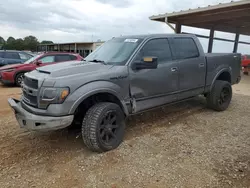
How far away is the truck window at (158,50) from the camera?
13.5ft

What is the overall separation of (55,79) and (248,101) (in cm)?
643

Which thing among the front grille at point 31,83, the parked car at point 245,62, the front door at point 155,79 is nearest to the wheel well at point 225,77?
the front door at point 155,79

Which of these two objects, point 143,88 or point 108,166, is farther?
point 143,88

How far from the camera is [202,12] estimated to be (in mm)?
11414

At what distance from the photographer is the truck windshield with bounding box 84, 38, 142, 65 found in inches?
154

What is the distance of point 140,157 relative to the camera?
3.34m

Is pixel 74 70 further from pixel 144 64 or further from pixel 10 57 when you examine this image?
pixel 10 57

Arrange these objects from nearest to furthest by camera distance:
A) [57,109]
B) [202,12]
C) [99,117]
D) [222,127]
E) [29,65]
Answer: [57,109], [99,117], [222,127], [29,65], [202,12]

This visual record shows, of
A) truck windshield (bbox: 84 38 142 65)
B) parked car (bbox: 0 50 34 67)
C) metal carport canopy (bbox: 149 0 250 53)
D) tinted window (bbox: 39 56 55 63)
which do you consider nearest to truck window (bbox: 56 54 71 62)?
tinted window (bbox: 39 56 55 63)

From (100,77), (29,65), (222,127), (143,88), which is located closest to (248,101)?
(222,127)

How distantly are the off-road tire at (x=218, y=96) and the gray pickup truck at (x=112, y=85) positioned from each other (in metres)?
0.41

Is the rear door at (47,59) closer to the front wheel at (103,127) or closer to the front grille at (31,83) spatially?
the front grille at (31,83)

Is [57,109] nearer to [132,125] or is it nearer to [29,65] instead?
[132,125]

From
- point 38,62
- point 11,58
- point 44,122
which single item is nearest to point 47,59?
point 38,62
